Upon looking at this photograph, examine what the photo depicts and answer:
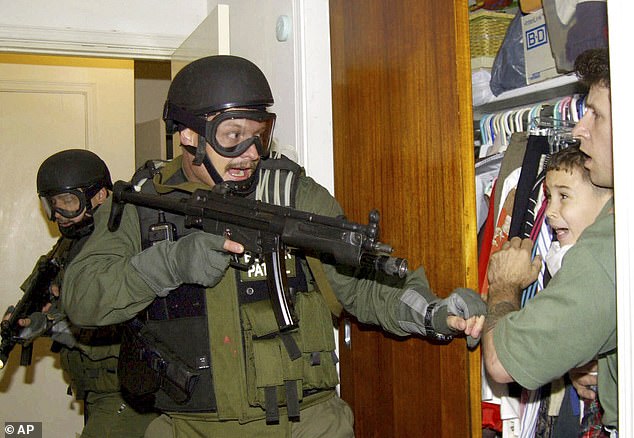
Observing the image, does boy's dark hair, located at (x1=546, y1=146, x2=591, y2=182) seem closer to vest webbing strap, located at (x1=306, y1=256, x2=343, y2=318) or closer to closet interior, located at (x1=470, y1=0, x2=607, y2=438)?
closet interior, located at (x1=470, y1=0, x2=607, y2=438)

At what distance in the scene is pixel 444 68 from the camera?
1677 millimetres

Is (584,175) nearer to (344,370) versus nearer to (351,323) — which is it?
(351,323)

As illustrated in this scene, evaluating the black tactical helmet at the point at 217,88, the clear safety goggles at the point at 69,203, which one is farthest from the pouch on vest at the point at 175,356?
the clear safety goggles at the point at 69,203

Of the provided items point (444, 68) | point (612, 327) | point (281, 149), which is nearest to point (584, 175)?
point (444, 68)

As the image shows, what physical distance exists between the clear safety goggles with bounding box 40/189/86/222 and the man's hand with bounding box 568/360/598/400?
214 centimetres

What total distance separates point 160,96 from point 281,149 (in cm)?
323

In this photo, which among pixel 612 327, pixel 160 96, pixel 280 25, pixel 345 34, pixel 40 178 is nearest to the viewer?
pixel 612 327

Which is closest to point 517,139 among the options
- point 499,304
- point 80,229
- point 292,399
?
point 499,304

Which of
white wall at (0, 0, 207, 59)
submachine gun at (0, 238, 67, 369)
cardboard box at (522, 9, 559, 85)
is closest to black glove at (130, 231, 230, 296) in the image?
cardboard box at (522, 9, 559, 85)

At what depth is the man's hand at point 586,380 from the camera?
1.68m

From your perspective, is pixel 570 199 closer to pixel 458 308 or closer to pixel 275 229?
pixel 458 308

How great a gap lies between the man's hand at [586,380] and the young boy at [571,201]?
2cm

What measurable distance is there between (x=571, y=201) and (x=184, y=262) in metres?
1.01

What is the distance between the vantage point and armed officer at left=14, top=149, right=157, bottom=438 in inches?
107
